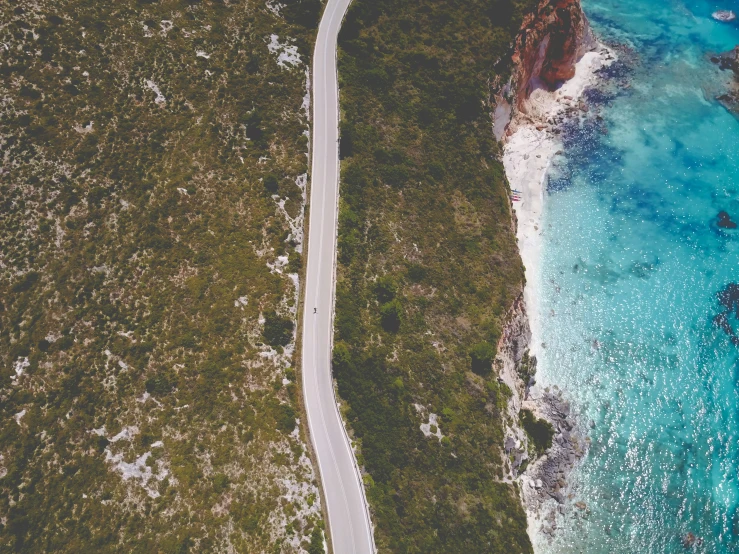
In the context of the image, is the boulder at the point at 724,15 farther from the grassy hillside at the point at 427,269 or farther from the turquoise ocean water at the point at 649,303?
the grassy hillside at the point at 427,269

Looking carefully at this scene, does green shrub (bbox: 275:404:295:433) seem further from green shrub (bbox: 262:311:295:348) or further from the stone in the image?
the stone

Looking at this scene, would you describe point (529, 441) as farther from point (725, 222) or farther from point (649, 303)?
point (725, 222)

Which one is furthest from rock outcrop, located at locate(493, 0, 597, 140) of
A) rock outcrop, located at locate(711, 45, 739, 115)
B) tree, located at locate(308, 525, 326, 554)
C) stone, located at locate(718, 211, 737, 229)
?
tree, located at locate(308, 525, 326, 554)

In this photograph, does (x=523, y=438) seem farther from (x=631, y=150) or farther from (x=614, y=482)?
(x=631, y=150)

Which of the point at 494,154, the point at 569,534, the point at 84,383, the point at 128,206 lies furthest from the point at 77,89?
the point at 569,534

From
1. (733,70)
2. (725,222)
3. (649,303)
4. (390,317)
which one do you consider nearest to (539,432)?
(390,317)

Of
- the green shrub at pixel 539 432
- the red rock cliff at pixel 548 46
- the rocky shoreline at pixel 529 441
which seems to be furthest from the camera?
the red rock cliff at pixel 548 46

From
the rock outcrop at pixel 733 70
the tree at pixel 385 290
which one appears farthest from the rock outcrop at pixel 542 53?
the tree at pixel 385 290
